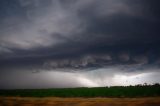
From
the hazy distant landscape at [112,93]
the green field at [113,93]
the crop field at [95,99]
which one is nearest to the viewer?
the crop field at [95,99]

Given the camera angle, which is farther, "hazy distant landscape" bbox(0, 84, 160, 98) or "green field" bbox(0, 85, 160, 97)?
"green field" bbox(0, 85, 160, 97)

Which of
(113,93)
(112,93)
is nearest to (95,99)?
(113,93)

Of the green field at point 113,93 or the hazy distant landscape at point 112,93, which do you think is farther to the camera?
the green field at point 113,93

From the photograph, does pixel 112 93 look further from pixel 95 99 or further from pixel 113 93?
pixel 95 99

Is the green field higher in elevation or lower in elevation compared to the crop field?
higher

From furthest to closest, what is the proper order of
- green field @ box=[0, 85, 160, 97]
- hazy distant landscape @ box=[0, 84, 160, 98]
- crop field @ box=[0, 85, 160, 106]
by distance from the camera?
green field @ box=[0, 85, 160, 97] → hazy distant landscape @ box=[0, 84, 160, 98] → crop field @ box=[0, 85, 160, 106]

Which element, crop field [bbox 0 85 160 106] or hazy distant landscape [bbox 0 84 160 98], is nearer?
crop field [bbox 0 85 160 106]

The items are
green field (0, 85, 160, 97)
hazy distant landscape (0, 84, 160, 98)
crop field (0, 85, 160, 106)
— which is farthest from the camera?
green field (0, 85, 160, 97)

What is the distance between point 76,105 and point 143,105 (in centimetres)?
823

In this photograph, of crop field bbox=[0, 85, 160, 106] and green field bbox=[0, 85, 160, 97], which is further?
green field bbox=[0, 85, 160, 97]

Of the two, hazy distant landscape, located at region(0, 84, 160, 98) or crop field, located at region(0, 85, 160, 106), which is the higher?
hazy distant landscape, located at region(0, 84, 160, 98)

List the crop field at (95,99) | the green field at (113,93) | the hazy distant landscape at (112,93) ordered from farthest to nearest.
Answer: the green field at (113,93), the hazy distant landscape at (112,93), the crop field at (95,99)

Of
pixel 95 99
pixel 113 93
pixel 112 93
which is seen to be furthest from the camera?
pixel 112 93

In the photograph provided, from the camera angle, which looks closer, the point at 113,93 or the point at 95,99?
the point at 95,99
